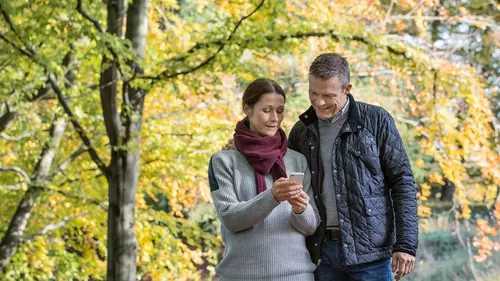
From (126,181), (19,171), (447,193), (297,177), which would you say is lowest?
(297,177)

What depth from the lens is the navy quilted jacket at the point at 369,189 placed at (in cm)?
220

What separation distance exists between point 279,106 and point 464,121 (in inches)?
228

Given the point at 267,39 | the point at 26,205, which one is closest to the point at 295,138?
the point at 267,39

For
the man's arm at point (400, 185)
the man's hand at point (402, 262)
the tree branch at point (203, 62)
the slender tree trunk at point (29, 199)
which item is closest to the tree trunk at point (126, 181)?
the tree branch at point (203, 62)

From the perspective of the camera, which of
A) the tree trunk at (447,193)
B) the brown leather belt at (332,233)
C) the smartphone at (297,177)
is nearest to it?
the smartphone at (297,177)

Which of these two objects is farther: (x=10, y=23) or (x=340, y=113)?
(x=10, y=23)

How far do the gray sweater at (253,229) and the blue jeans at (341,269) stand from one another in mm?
45

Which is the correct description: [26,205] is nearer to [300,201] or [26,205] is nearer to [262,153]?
[262,153]

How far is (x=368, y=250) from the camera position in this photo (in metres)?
2.21

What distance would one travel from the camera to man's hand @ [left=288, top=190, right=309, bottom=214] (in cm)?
206

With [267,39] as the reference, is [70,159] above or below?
below

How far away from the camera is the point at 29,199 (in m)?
7.21

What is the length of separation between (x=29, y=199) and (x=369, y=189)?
5.59 m

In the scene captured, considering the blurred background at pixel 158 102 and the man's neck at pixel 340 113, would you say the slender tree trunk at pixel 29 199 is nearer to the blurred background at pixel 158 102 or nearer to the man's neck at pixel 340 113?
the blurred background at pixel 158 102
